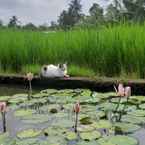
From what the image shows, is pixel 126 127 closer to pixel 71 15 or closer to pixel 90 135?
pixel 90 135

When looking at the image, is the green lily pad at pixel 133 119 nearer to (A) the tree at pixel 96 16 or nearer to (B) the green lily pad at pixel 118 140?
(B) the green lily pad at pixel 118 140

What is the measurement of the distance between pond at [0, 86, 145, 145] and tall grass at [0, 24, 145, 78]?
4.69 ft

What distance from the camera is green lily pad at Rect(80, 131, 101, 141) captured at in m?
2.74

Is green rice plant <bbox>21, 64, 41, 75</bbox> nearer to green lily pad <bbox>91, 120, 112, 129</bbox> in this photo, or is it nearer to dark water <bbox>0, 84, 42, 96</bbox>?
dark water <bbox>0, 84, 42, 96</bbox>

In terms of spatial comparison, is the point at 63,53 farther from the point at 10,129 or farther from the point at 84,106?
the point at 10,129

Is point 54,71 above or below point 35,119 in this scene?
above

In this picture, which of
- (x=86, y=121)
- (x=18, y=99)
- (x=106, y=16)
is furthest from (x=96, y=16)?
(x=86, y=121)

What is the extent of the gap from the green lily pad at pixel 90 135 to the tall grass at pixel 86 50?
2.57 m

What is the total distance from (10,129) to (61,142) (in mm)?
656

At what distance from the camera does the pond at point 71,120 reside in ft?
8.98

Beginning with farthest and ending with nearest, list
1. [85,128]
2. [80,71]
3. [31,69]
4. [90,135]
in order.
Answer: [31,69] → [80,71] → [85,128] → [90,135]

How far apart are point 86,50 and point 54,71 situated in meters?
0.75

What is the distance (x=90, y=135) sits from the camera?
2795mm

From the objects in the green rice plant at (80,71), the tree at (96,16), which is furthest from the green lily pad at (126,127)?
the tree at (96,16)
